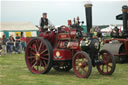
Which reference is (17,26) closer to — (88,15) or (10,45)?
(10,45)

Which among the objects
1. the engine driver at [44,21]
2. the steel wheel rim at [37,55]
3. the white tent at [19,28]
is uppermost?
the white tent at [19,28]

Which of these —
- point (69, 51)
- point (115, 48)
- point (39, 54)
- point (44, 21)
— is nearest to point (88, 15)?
point (69, 51)

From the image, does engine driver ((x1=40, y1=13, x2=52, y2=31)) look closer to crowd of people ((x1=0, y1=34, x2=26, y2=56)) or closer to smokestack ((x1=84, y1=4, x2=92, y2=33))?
Result: smokestack ((x1=84, y1=4, x2=92, y2=33))

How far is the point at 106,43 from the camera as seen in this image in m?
10.1

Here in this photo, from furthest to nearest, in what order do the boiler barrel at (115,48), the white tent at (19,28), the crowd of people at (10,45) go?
1. the white tent at (19,28)
2. the crowd of people at (10,45)
3. the boiler barrel at (115,48)

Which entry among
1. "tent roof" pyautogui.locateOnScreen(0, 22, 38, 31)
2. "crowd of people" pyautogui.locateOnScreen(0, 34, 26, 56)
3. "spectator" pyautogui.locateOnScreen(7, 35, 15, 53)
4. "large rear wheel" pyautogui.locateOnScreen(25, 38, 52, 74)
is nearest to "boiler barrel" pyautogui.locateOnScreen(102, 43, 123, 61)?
"large rear wheel" pyautogui.locateOnScreen(25, 38, 52, 74)

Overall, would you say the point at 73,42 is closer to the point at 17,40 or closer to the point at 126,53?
the point at 126,53

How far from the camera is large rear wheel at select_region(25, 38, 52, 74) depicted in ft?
21.6

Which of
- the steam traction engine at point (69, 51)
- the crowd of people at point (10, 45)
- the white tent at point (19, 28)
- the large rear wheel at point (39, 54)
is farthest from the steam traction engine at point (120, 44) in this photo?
the white tent at point (19, 28)

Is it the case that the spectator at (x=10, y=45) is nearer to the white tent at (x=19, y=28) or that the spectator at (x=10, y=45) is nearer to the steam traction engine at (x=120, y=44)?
the white tent at (x=19, y=28)

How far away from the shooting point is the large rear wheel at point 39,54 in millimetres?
6594

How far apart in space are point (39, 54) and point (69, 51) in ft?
2.88

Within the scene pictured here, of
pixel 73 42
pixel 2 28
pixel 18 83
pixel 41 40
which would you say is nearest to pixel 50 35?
pixel 41 40

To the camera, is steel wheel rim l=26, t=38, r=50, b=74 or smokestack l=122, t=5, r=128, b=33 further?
smokestack l=122, t=5, r=128, b=33
